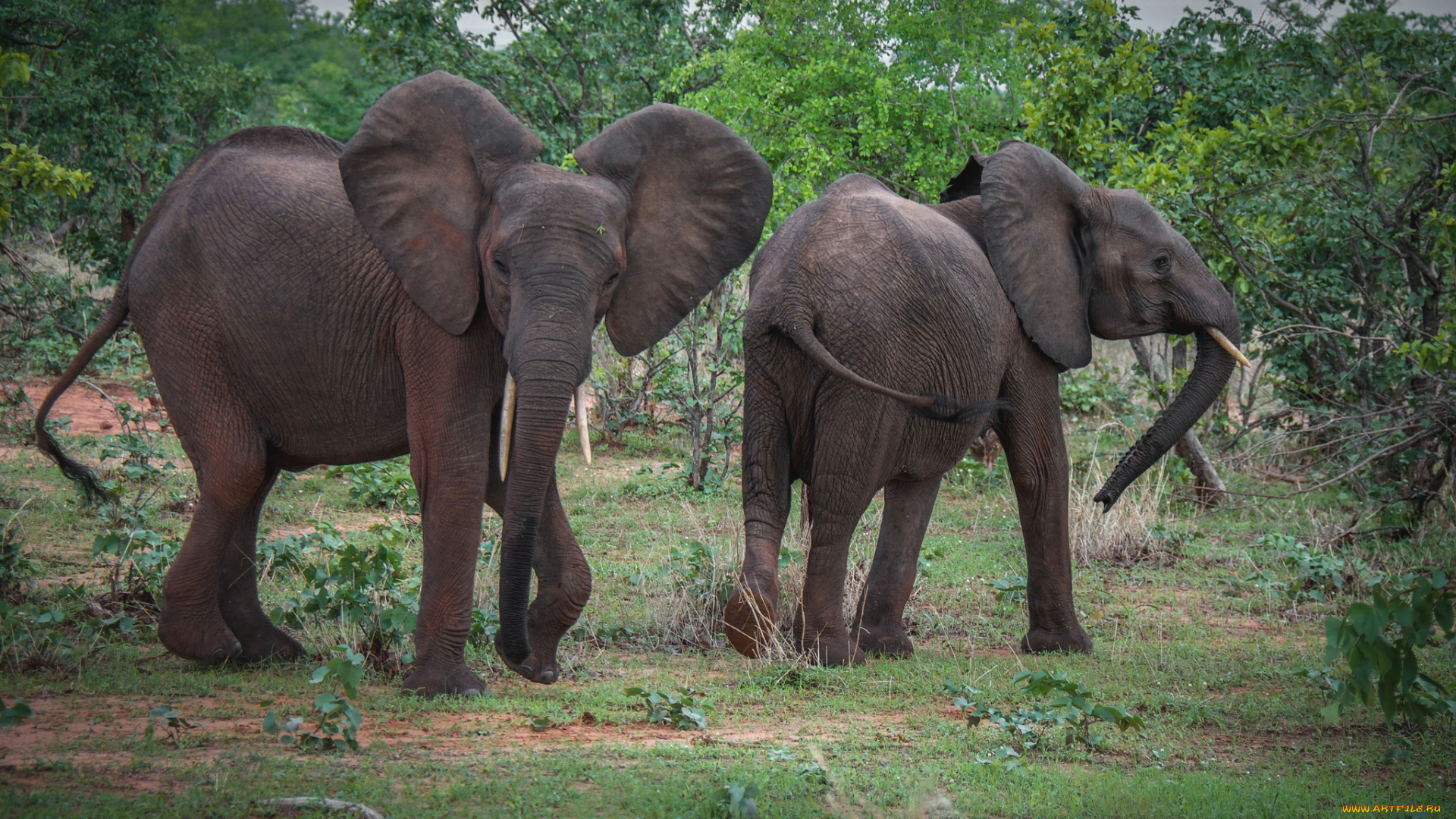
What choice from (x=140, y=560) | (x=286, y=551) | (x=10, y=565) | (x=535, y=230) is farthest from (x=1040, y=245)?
(x=10, y=565)

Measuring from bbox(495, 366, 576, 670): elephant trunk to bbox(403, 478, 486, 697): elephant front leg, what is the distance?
11.4 inches

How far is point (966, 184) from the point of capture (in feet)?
24.4

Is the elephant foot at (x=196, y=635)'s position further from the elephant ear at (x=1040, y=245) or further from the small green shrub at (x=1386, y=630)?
the small green shrub at (x=1386, y=630)

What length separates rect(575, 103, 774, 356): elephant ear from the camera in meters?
5.64

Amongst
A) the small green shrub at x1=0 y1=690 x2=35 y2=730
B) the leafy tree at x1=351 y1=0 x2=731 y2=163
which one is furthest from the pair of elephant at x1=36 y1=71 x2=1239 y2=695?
the leafy tree at x1=351 y1=0 x2=731 y2=163

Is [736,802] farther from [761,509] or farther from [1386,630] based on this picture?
[761,509]

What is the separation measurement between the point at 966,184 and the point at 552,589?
3541 mm

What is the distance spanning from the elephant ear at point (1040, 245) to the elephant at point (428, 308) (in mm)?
1484

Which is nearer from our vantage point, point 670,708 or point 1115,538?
point 670,708

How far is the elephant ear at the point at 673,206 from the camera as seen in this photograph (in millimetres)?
5641

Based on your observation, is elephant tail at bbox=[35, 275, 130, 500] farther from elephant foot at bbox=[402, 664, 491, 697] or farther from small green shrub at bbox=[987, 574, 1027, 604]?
small green shrub at bbox=[987, 574, 1027, 604]

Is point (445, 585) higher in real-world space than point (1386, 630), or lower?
lower

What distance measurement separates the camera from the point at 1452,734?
5.37 meters

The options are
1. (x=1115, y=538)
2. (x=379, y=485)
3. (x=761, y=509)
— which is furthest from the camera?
(x=379, y=485)
